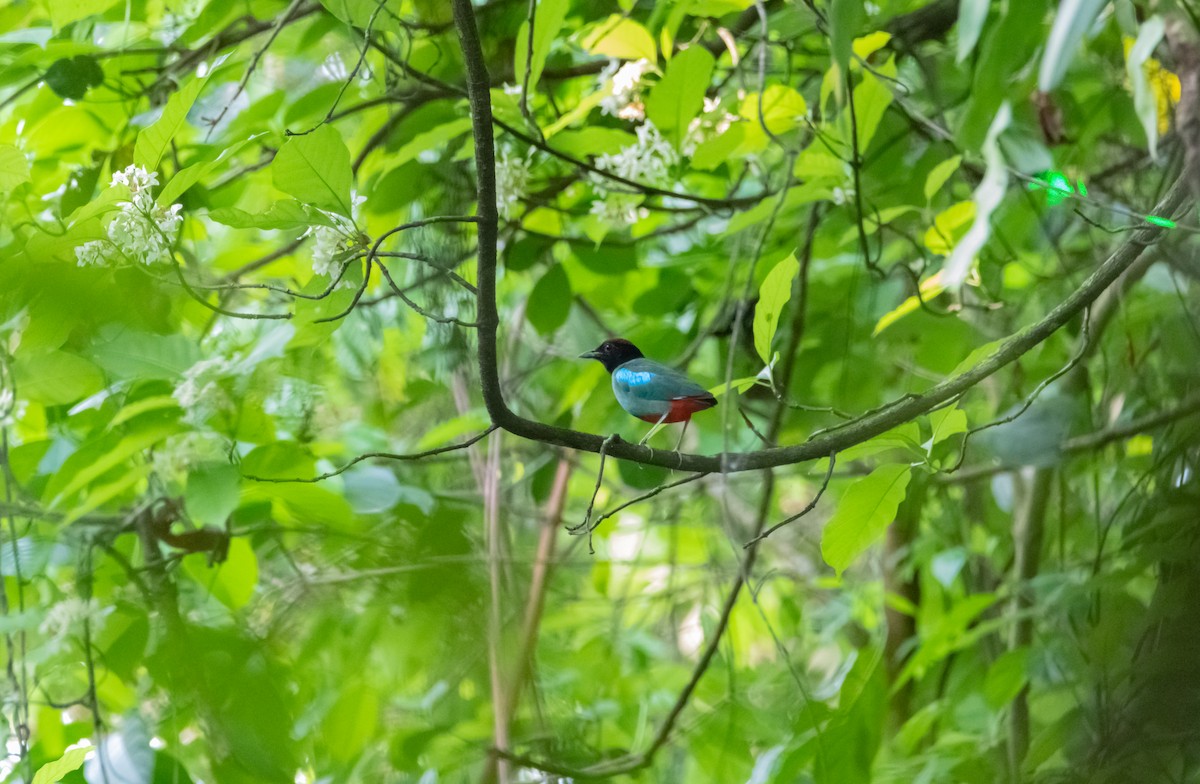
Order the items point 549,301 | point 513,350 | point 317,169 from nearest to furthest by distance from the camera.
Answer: point 317,169
point 549,301
point 513,350

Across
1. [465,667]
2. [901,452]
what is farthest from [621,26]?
[465,667]

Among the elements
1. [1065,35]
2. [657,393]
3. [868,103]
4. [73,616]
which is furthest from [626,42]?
[73,616]

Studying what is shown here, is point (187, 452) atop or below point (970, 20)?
atop

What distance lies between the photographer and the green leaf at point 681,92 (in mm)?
1890

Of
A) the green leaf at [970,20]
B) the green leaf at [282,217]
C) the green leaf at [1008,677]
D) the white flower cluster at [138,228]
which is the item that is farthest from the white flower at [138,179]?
the green leaf at [1008,677]

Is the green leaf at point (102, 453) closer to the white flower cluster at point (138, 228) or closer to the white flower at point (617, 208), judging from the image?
the white flower cluster at point (138, 228)

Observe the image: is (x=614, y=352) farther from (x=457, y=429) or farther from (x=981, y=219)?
(x=981, y=219)

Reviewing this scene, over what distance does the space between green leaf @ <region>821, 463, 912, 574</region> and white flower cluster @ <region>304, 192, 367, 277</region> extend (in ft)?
→ 2.38

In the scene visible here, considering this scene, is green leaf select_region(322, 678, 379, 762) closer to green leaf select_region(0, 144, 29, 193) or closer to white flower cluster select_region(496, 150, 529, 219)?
white flower cluster select_region(496, 150, 529, 219)

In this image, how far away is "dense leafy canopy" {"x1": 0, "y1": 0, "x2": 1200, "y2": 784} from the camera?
1424mm

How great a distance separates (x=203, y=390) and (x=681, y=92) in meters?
1.01

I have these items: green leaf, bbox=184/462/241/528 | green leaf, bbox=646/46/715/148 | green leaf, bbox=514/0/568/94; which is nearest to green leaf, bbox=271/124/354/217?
green leaf, bbox=514/0/568/94

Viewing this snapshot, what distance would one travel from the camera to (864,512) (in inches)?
56.4

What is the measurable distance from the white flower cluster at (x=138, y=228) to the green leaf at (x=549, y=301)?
1.09m
